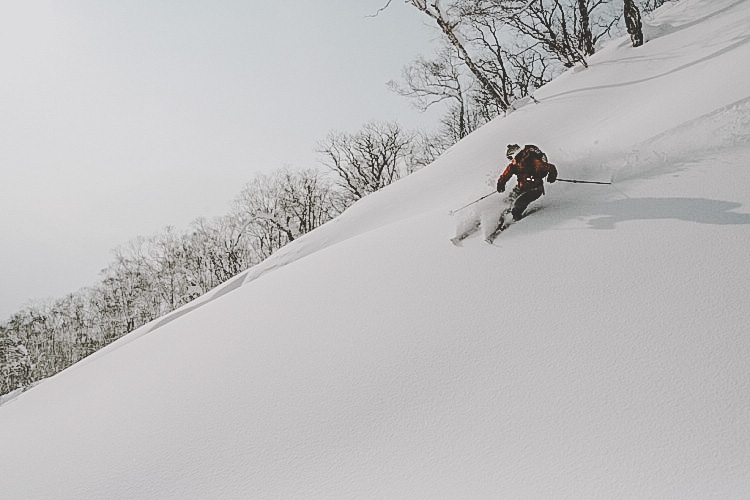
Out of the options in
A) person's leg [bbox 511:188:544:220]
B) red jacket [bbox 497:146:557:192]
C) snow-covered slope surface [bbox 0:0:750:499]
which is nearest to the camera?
snow-covered slope surface [bbox 0:0:750:499]

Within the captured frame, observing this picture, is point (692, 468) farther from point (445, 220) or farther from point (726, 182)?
point (445, 220)

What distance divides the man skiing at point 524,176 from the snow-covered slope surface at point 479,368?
168mm

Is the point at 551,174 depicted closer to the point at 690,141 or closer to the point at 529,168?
the point at 529,168

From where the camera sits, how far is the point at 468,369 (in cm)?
274

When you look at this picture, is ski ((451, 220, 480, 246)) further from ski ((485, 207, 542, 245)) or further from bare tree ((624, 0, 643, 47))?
bare tree ((624, 0, 643, 47))

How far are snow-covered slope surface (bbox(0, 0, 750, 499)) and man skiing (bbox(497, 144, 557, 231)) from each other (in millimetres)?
168

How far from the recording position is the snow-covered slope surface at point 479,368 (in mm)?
2121

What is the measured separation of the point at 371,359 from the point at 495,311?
3.15 feet

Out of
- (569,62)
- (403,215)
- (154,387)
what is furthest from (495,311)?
Answer: (569,62)

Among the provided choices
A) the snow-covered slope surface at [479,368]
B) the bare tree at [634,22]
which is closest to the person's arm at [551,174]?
the snow-covered slope surface at [479,368]

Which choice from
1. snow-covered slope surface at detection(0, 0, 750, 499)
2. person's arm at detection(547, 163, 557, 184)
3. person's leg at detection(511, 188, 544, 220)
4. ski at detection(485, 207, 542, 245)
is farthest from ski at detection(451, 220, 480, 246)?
person's arm at detection(547, 163, 557, 184)

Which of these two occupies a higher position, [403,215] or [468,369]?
[403,215]

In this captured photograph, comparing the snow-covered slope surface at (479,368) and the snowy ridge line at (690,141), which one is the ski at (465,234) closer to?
the snow-covered slope surface at (479,368)

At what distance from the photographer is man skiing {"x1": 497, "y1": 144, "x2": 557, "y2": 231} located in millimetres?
4066
